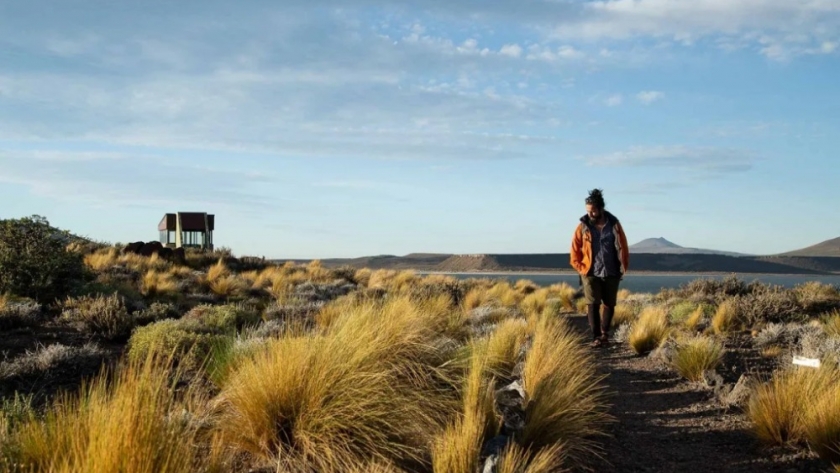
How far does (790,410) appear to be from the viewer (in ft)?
16.8

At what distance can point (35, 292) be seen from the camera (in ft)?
43.1

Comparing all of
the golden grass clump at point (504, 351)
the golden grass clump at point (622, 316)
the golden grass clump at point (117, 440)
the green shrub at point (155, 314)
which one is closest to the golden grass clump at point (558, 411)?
the golden grass clump at point (504, 351)

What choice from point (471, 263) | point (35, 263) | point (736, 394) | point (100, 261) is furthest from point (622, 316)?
point (471, 263)

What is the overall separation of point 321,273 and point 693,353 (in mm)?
18641

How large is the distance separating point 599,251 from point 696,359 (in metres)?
2.45

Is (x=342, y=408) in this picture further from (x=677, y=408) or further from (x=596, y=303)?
(x=596, y=303)

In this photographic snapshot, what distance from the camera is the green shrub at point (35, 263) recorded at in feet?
42.8

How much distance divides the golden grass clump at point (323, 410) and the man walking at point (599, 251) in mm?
4929

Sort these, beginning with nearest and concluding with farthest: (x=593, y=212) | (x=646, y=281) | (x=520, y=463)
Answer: (x=520, y=463), (x=593, y=212), (x=646, y=281)

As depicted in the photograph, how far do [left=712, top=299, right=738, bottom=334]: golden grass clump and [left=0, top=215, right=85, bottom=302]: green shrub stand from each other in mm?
12173

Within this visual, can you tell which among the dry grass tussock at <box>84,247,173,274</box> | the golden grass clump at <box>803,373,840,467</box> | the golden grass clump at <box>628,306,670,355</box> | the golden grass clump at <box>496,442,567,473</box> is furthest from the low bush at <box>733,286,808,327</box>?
the dry grass tussock at <box>84,247,173,274</box>

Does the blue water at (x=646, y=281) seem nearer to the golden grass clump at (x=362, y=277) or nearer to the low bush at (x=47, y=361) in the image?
the golden grass clump at (x=362, y=277)

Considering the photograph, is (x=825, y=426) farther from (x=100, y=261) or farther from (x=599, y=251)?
(x=100, y=261)

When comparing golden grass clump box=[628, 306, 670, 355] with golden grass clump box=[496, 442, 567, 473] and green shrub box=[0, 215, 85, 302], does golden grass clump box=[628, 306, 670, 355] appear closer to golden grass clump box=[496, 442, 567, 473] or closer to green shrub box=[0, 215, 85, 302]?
golden grass clump box=[496, 442, 567, 473]
